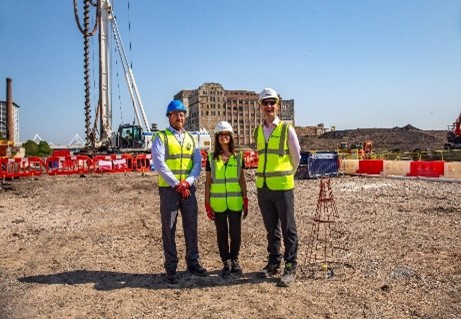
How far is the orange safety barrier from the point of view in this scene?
22.3 m

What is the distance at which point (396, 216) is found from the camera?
8852 millimetres

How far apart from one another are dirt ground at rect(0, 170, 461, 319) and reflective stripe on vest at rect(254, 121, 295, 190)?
1.12 m

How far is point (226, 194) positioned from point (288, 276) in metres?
1.19

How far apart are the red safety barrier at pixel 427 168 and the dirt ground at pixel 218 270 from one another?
305 inches

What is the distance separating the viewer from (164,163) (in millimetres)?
5051

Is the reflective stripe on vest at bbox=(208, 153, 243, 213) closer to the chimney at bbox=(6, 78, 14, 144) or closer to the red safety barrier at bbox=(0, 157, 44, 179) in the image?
the red safety barrier at bbox=(0, 157, 44, 179)

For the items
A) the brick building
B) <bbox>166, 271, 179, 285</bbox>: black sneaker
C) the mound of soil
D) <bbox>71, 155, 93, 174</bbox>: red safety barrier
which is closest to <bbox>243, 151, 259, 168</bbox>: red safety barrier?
<bbox>71, 155, 93, 174</bbox>: red safety barrier

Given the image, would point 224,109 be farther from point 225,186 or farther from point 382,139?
point 225,186

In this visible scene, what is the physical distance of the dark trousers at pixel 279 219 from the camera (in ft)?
16.0

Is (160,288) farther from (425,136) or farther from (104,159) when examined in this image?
(425,136)

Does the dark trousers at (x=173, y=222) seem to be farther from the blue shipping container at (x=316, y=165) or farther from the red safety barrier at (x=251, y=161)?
the red safety barrier at (x=251, y=161)

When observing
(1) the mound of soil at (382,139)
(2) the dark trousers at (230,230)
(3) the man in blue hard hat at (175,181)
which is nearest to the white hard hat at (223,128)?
(3) the man in blue hard hat at (175,181)

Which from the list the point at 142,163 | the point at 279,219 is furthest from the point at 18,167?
the point at 279,219

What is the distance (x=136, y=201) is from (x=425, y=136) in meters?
54.9
